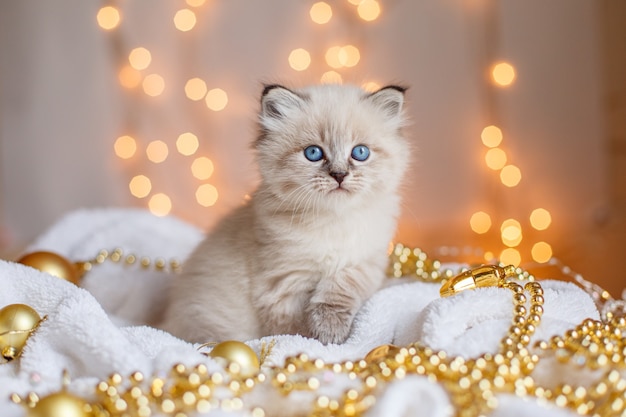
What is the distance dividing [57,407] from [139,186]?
6.21 ft

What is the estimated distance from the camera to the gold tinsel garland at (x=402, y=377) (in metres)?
0.77

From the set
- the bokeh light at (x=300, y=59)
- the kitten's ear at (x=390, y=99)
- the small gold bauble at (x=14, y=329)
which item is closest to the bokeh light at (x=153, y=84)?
the bokeh light at (x=300, y=59)

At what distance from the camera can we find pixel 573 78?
238cm

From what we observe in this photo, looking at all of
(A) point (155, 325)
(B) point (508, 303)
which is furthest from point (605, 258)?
(A) point (155, 325)

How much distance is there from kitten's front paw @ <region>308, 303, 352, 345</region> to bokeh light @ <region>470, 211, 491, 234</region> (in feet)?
5.26

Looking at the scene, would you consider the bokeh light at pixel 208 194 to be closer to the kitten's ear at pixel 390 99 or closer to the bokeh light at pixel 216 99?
the bokeh light at pixel 216 99

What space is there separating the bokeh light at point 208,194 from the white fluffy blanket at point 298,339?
116 cm

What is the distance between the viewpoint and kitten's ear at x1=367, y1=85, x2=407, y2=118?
3.90ft

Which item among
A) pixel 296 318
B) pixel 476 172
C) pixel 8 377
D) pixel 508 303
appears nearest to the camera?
pixel 8 377

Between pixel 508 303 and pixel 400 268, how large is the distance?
0.41m

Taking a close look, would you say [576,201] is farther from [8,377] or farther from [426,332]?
[8,377]

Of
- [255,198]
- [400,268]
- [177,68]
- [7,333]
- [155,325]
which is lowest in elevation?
[155,325]

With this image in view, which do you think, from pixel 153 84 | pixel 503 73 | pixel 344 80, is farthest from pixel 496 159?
pixel 153 84

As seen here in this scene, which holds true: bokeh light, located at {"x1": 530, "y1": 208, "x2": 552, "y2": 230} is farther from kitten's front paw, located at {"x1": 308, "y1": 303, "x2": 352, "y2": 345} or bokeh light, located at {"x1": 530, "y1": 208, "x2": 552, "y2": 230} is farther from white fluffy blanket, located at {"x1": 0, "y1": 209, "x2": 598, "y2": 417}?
kitten's front paw, located at {"x1": 308, "y1": 303, "x2": 352, "y2": 345}
